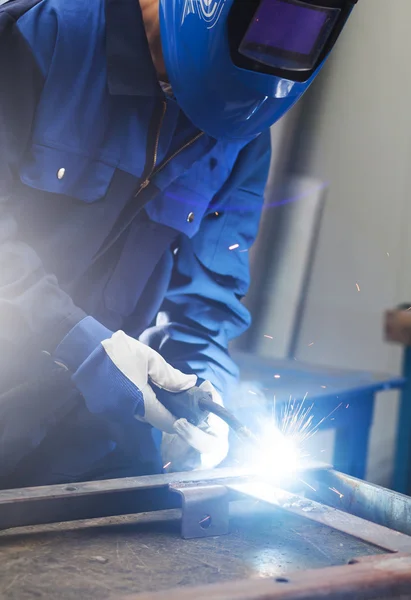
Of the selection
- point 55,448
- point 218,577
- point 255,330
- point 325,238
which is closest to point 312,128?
point 325,238

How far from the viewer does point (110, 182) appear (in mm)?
1562

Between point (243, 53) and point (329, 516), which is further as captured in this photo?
point (243, 53)

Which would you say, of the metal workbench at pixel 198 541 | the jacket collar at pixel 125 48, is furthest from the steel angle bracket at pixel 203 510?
the jacket collar at pixel 125 48

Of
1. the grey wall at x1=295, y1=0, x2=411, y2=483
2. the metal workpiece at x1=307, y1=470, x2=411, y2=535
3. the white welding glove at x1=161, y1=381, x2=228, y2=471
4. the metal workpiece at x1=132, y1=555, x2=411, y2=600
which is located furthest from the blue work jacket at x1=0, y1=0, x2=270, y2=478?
the grey wall at x1=295, y1=0, x2=411, y2=483

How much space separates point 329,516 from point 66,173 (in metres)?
0.87

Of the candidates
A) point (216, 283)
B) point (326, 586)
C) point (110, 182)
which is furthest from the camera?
point (216, 283)

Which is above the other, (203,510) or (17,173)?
(17,173)

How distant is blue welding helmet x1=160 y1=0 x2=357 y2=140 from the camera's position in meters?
1.25

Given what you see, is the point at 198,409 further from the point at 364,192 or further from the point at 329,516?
the point at 364,192

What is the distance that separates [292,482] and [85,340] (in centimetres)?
48

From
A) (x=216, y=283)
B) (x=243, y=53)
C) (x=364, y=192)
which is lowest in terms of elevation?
(x=216, y=283)

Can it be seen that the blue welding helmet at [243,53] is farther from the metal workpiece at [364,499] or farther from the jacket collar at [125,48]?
the metal workpiece at [364,499]

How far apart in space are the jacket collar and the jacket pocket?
0.53 feet

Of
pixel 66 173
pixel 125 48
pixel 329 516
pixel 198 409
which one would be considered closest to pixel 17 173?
Result: pixel 66 173
